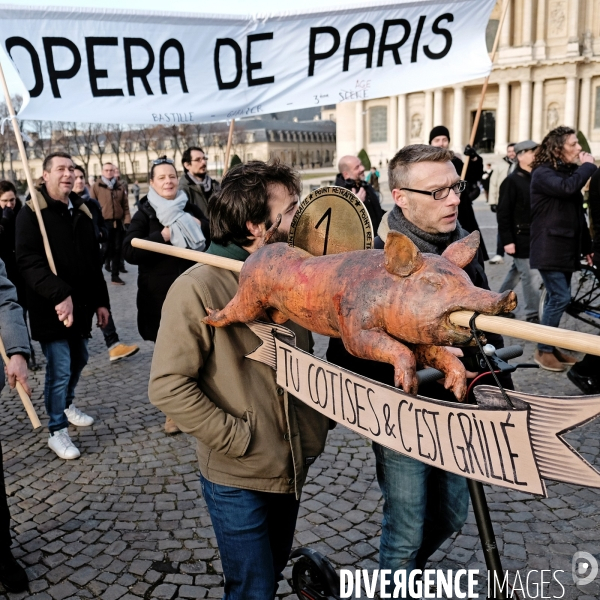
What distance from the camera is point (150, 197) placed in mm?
4348

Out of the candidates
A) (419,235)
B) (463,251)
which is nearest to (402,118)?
(419,235)

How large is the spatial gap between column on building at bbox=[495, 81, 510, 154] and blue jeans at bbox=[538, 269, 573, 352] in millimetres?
45944

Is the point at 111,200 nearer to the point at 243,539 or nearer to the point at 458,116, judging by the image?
the point at 243,539

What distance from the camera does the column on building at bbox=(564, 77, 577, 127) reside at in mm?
46375

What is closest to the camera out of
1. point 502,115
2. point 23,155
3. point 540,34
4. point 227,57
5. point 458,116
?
point 23,155

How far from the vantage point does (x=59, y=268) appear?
13.7 ft

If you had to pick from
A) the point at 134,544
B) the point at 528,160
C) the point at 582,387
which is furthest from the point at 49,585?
the point at 528,160

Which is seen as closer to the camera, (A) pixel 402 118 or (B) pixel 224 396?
(B) pixel 224 396

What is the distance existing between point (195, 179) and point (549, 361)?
136 inches

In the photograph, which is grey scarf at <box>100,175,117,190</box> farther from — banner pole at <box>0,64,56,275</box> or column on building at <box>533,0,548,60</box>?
column on building at <box>533,0,548,60</box>

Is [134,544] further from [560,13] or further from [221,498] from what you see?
[560,13]

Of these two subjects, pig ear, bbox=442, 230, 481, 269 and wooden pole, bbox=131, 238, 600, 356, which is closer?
wooden pole, bbox=131, 238, 600, 356

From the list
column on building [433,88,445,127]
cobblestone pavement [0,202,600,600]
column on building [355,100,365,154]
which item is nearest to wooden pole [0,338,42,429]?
cobblestone pavement [0,202,600,600]

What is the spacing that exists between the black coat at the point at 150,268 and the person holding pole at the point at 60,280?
323 millimetres
